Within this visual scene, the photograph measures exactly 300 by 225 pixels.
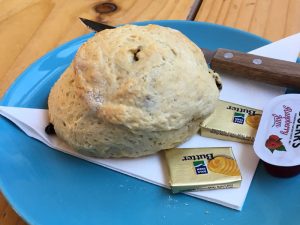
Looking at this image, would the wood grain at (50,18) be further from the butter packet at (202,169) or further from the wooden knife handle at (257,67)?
the butter packet at (202,169)

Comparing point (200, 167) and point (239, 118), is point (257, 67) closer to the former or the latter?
point (239, 118)

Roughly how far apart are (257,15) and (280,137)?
533mm

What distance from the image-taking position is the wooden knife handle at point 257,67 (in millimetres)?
953

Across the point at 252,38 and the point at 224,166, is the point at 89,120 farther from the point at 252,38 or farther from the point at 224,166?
the point at 252,38

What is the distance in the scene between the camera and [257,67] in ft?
3.20

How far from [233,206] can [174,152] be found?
152 millimetres

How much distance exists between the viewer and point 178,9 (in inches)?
50.9

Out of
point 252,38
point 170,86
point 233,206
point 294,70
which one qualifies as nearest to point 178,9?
point 252,38

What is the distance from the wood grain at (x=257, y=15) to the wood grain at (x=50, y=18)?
0.08m

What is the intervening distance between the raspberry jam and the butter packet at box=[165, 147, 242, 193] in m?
0.06

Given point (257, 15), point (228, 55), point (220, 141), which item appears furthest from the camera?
point (257, 15)

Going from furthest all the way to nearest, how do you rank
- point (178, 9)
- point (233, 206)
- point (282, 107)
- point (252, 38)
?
1. point (178, 9)
2. point (252, 38)
3. point (282, 107)
4. point (233, 206)

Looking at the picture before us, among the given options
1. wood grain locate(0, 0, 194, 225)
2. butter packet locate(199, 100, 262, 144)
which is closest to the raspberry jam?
butter packet locate(199, 100, 262, 144)

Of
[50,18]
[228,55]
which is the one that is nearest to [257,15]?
[228,55]
